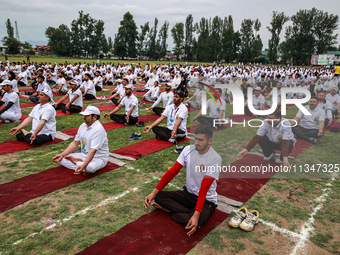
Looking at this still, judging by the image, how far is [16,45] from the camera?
50312 mm

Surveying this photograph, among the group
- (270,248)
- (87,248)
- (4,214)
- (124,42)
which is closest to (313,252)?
(270,248)

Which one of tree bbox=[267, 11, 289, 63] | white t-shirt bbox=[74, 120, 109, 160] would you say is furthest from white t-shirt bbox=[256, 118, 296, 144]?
tree bbox=[267, 11, 289, 63]

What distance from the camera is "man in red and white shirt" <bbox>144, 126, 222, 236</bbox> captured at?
8.54 ft

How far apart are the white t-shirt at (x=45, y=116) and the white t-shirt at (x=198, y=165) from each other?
363cm

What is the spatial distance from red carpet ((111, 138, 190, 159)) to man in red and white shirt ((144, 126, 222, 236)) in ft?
6.35

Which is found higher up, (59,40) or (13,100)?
(59,40)

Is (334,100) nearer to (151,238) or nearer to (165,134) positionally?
(165,134)

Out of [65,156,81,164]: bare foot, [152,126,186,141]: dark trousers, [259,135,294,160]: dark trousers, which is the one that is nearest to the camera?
[65,156,81,164]: bare foot

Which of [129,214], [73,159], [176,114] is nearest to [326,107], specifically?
[176,114]

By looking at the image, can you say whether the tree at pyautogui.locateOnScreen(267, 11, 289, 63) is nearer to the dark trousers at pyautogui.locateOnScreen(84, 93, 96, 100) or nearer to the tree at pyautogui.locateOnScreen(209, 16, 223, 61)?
the tree at pyautogui.locateOnScreen(209, 16, 223, 61)

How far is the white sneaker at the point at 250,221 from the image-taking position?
109 inches

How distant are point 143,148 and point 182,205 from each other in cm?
251

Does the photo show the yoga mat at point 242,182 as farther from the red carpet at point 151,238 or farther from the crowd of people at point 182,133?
the red carpet at point 151,238

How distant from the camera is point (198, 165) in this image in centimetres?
280
